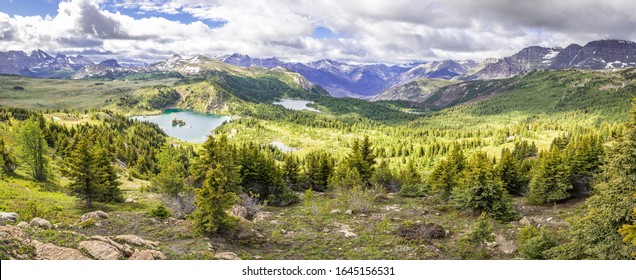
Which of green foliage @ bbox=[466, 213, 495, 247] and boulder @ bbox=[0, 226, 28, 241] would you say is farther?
green foliage @ bbox=[466, 213, 495, 247]

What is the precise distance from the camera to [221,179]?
96.9ft

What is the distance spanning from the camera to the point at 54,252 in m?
19.2

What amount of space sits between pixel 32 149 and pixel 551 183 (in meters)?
80.1

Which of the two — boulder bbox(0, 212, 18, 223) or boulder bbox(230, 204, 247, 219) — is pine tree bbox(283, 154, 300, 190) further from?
boulder bbox(0, 212, 18, 223)

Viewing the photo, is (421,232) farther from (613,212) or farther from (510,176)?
(510,176)

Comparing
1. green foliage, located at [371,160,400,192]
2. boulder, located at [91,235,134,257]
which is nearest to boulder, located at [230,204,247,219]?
boulder, located at [91,235,134,257]

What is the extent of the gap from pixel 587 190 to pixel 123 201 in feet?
217

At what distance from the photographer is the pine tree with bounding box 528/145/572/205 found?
155ft

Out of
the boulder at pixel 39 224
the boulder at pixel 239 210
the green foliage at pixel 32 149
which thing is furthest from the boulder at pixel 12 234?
the green foliage at pixel 32 149

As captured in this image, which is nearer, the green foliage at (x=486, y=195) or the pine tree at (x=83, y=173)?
the green foliage at (x=486, y=195)

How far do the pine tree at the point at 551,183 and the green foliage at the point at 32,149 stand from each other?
256 feet

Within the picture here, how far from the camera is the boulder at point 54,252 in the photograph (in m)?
18.8

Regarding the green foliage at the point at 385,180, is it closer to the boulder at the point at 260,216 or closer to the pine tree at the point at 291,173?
the pine tree at the point at 291,173

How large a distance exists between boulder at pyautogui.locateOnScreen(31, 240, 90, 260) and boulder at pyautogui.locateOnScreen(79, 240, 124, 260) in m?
0.80
